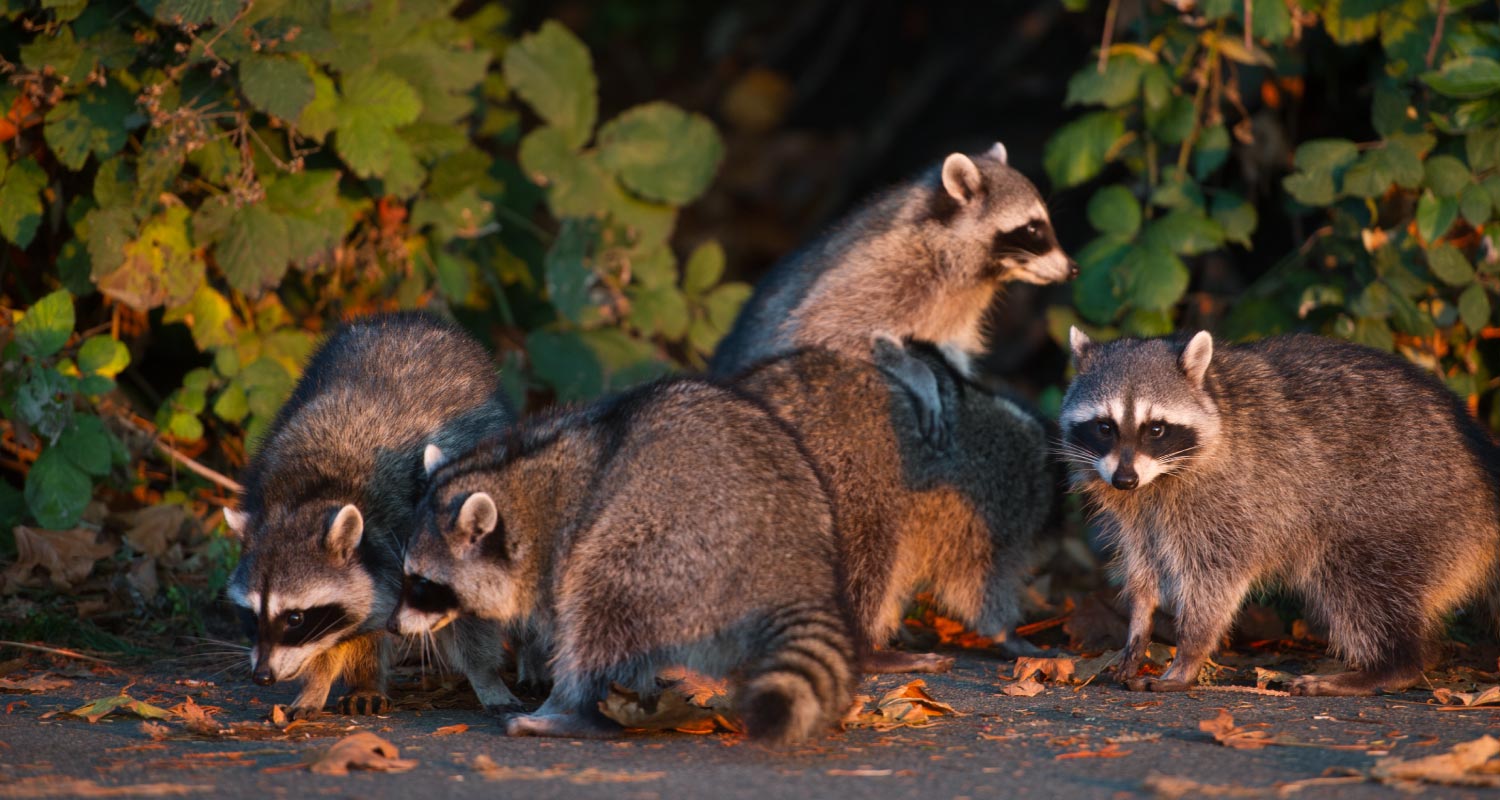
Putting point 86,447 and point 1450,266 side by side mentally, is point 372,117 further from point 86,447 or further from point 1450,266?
point 1450,266

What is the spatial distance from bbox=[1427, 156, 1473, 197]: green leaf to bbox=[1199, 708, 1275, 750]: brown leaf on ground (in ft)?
9.14

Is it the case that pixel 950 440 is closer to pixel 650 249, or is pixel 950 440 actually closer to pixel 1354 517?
pixel 1354 517

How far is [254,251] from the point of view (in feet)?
20.0

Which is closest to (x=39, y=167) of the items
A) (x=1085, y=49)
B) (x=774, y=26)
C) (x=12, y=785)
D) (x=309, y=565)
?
(x=309, y=565)

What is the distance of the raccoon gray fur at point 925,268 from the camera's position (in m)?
6.19

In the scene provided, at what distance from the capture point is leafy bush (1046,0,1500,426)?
19.1 ft

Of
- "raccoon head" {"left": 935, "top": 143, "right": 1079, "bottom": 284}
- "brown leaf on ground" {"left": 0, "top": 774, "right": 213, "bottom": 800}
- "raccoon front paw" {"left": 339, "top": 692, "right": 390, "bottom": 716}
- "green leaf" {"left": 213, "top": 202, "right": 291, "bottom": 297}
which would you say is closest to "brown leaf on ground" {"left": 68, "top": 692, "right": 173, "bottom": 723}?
"raccoon front paw" {"left": 339, "top": 692, "right": 390, "bottom": 716}

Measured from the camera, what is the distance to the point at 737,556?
413 centimetres

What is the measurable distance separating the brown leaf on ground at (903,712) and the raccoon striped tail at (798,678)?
9.4 inches

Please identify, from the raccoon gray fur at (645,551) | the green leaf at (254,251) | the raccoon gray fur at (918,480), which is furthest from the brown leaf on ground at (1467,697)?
the green leaf at (254,251)

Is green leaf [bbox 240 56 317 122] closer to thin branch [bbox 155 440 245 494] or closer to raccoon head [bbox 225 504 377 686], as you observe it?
thin branch [bbox 155 440 245 494]

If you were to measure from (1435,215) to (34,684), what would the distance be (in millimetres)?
5279

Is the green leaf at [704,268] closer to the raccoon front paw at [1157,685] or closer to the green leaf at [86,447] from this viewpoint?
the green leaf at [86,447]

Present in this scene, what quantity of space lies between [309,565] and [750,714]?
62.9 inches
